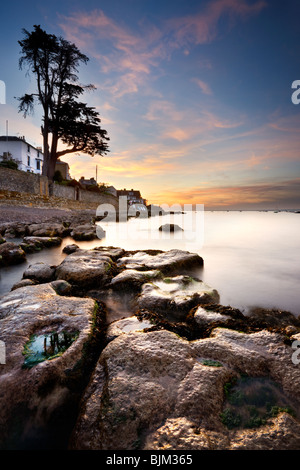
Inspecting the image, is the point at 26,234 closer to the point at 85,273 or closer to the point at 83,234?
the point at 83,234

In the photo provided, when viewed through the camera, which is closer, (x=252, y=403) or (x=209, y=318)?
(x=252, y=403)

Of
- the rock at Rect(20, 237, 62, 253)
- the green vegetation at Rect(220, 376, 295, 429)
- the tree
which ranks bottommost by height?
the green vegetation at Rect(220, 376, 295, 429)

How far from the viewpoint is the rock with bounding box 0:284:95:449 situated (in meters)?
1.31

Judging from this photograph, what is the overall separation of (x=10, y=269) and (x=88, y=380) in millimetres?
4492

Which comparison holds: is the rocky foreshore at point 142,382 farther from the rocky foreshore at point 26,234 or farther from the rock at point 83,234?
the rock at point 83,234

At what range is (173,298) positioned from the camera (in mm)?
2998

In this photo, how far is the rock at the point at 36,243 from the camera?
272 inches

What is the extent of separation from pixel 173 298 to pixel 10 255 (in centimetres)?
458

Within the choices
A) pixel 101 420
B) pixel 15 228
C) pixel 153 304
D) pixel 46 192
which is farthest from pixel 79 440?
pixel 46 192

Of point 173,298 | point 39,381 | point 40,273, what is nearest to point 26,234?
point 40,273

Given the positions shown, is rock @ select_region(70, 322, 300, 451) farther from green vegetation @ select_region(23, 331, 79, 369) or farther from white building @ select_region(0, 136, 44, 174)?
white building @ select_region(0, 136, 44, 174)

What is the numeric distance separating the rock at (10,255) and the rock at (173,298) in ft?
13.0

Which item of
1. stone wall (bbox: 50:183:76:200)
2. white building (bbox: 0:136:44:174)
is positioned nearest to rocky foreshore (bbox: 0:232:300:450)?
stone wall (bbox: 50:183:76:200)

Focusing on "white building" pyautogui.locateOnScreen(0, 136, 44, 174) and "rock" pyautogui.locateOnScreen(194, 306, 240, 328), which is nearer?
"rock" pyautogui.locateOnScreen(194, 306, 240, 328)
